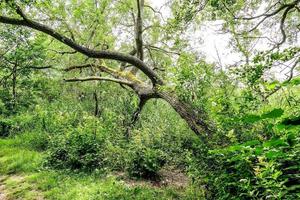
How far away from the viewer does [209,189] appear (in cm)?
522

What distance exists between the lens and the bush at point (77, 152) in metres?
8.40

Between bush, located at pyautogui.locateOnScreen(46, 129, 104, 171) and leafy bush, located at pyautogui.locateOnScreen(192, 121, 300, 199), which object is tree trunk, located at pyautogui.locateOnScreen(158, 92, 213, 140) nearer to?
leafy bush, located at pyautogui.locateOnScreen(192, 121, 300, 199)

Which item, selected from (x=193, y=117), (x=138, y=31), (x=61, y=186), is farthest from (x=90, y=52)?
(x=61, y=186)

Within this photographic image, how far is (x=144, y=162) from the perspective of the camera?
7582 mm

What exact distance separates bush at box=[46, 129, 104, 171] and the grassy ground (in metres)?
0.42

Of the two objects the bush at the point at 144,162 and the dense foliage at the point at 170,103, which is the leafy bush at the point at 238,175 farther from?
the bush at the point at 144,162

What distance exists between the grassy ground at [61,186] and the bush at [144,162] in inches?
18.9

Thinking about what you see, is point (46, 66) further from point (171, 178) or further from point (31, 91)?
point (171, 178)

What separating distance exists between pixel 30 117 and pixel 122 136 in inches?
203

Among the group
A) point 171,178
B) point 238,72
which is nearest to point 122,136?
point 171,178

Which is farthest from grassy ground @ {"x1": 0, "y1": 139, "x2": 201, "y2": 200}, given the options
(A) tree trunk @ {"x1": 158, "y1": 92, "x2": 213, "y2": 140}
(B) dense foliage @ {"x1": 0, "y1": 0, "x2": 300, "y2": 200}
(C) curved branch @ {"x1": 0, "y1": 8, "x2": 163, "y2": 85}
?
(C) curved branch @ {"x1": 0, "y1": 8, "x2": 163, "y2": 85}

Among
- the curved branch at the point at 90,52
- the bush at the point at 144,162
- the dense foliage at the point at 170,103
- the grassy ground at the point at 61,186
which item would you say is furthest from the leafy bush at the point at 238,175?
the curved branch at the point at 90,52

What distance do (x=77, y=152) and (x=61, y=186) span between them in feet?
5.53

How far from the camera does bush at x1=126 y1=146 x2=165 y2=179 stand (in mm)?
7559
